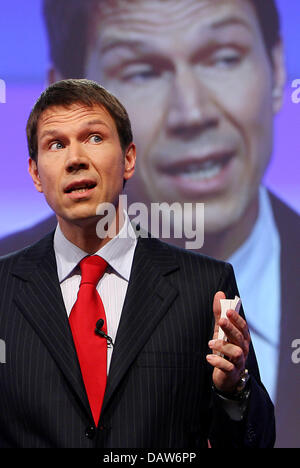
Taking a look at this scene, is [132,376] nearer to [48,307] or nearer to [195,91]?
[48,307]

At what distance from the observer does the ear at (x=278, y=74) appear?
11.1ft

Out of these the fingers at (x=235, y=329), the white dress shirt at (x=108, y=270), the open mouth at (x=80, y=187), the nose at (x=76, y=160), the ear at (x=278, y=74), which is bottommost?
the fingers at (x=235, y=329)

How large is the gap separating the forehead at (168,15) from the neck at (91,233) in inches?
66.8

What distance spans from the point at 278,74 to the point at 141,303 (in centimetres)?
201

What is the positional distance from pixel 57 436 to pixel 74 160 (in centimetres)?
82

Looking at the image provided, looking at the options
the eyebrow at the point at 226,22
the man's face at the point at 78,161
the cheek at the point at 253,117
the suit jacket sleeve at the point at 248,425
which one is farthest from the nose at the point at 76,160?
the eyebrow at the point at 226,22

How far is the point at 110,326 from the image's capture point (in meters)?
1.88

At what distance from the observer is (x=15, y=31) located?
3.48m

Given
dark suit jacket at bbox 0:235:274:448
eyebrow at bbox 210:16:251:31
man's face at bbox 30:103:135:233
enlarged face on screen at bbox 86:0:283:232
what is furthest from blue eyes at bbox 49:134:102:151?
eyebrow at bbox 210:16:251:31

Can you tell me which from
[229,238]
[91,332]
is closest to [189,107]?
[229,238]

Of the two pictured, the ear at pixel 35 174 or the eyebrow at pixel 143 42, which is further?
the eyebrow at pixel 143 42

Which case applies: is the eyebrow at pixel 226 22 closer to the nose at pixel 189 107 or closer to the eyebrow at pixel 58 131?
the nose at pixel 189 107
